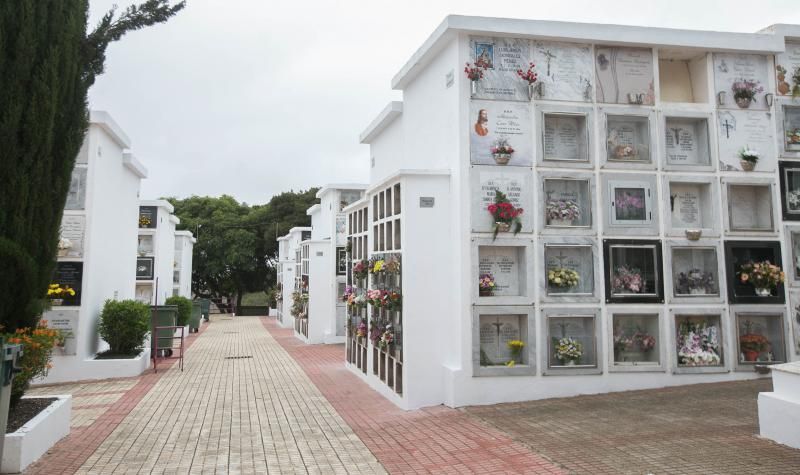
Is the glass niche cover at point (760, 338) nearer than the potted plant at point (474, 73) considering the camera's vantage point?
No

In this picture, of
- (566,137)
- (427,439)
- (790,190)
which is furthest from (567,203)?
(427,439)

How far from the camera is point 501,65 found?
738cm

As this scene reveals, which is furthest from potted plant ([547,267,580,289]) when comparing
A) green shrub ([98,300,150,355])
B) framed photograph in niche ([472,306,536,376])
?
green shrub ([98,300,150,355])

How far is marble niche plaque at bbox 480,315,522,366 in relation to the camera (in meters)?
7.16

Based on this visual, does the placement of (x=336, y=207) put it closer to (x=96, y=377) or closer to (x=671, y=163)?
(x=96, y=377)

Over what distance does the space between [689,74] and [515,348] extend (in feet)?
15.9

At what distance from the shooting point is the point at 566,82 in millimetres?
7574

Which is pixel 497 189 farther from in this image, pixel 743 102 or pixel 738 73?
pixel 738 73

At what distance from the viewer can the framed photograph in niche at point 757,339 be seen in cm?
761

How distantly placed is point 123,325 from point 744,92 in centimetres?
1026

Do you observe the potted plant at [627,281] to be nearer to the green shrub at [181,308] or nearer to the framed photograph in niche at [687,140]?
the framed photograph in niche at [687,140]

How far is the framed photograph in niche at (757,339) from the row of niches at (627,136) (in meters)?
1.98

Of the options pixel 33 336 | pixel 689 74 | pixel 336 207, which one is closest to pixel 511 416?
pixel 33 336

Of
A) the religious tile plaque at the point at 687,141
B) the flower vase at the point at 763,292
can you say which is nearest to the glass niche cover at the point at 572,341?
the flower vase at the point at 763,292
